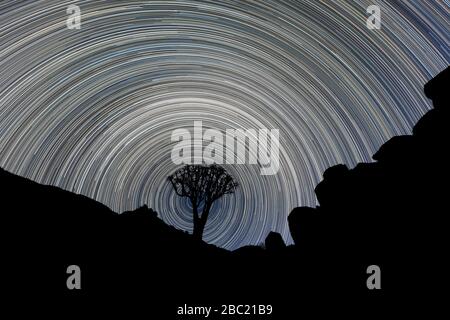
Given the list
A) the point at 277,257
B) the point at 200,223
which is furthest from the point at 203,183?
the point at 277,257

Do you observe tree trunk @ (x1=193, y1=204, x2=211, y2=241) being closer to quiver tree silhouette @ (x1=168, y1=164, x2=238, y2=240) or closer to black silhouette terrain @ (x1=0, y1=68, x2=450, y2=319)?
quiver tree silhouette @ (x1=168, y1=164, x2=238, y2=240)

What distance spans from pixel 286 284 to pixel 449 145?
579cm

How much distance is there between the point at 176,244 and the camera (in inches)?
Answer: 379

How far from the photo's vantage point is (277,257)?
34.0 ft

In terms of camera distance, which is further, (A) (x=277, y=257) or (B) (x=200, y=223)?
(B) (x=200, y=223)

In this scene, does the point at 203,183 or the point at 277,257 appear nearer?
the point at 277,257

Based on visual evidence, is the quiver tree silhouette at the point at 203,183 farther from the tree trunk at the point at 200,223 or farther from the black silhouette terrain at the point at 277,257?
the black silhouette terrain at the point at 277,257

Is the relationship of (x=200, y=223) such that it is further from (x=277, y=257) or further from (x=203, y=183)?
(x=277, y=257)

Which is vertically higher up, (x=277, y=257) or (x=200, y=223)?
(x=200, y=223)

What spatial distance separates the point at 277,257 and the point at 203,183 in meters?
11.9

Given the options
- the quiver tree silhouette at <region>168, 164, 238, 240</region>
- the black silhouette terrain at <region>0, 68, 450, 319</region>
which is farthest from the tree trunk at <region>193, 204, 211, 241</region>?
the black silhouette terrain at <region>0, 68, 450, 319</region>

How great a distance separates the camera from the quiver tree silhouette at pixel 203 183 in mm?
20703
